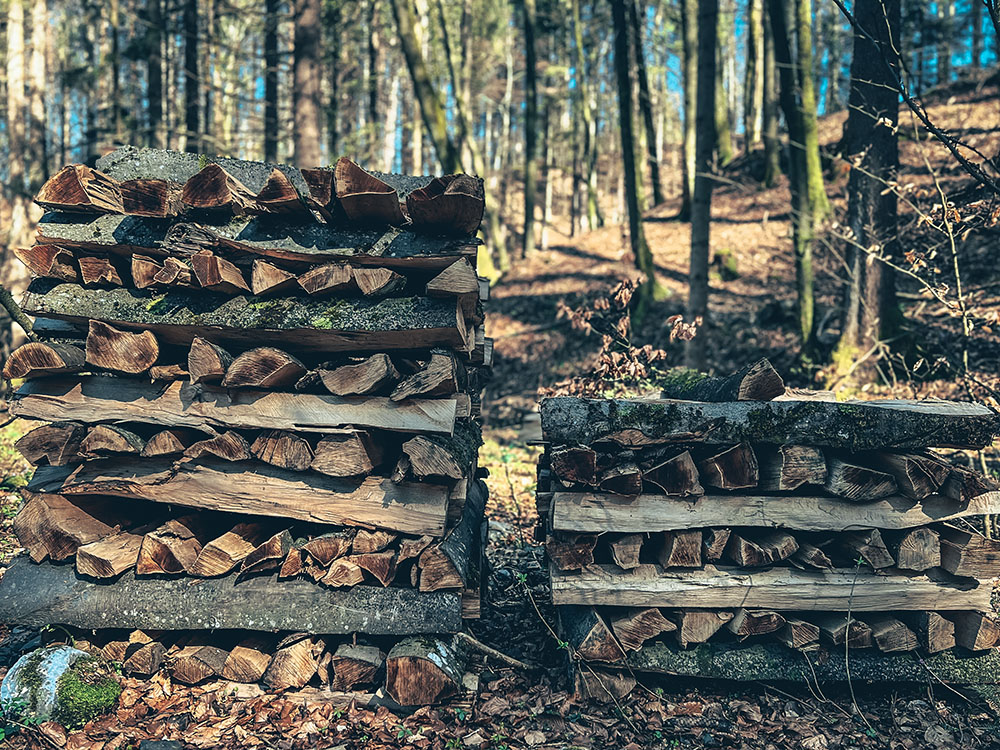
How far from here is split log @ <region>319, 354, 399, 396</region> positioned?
363 centimetres

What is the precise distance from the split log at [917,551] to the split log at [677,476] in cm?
117

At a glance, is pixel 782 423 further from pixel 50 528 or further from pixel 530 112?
pixel 530 112

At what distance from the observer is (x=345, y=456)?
146 inches

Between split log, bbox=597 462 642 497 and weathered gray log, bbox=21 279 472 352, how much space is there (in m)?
1.07

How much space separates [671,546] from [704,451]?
0.57 meters

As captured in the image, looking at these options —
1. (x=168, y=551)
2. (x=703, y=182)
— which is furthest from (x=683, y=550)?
(x=703, y=182)

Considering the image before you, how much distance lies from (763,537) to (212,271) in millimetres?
3416

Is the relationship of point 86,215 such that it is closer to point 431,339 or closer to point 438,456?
point 431,339

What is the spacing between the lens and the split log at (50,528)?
3.87m

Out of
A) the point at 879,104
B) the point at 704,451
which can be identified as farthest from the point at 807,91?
the point at 704,451

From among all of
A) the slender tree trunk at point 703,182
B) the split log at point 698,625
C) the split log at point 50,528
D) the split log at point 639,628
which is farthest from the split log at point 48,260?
the slender tree trunk at point 703,182

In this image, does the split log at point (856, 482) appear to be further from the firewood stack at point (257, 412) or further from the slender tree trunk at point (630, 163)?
the slender tree trunk at point (630, 163)

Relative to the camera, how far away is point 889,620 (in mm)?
3830

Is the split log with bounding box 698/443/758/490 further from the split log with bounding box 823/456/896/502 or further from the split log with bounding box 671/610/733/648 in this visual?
the split log with bounding box 671/610/733/648
